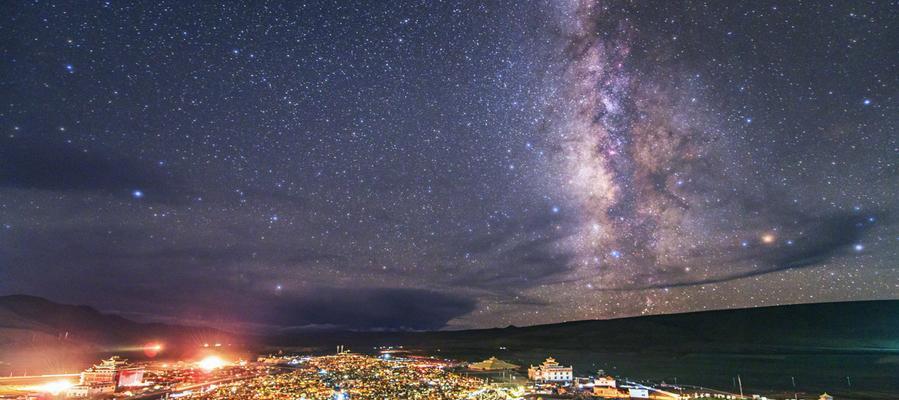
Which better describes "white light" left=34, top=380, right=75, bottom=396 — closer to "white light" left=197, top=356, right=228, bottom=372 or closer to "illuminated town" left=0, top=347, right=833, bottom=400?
"illuminated town" left=0, top=347, right=833, bottom=400

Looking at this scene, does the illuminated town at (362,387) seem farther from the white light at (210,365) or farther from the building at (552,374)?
the white light at (210,365)

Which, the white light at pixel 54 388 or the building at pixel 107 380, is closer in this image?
the white light at pixel 54 388

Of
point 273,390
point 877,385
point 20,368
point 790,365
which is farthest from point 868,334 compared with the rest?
point 20,368

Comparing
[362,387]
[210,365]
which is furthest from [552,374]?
[210,365]

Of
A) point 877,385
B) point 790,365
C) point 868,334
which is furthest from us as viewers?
point 868,334

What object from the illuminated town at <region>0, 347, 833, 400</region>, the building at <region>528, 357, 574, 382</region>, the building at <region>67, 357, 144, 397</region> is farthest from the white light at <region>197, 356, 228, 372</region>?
the building at <region>528, 357, 574, 382</region>

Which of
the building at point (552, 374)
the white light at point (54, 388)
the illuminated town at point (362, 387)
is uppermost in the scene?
the building at point (552, 374)

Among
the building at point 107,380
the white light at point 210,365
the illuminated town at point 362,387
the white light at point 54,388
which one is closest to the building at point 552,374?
the illuminated town at point 362,387

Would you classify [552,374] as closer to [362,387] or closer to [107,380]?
[362,387]

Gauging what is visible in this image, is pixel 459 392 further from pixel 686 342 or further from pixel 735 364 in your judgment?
pixel 686 342

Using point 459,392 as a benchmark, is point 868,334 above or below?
above

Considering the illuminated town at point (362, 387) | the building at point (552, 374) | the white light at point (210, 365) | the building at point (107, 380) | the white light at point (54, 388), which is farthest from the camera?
the white light at point (210, 365)
